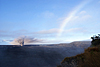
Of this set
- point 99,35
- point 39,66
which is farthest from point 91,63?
point 39,66

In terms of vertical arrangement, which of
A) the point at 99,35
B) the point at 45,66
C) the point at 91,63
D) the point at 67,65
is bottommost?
the point at 45,66

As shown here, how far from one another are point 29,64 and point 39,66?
588 cm

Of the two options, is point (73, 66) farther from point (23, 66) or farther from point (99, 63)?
point (23, 66)

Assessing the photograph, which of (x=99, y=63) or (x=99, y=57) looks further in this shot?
(x=99, y=57)

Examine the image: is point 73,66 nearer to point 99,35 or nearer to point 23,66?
point 99,35

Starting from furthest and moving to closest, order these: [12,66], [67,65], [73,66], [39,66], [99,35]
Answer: [39,66] < [12,66] < [99,35] < [67,65] < [73,66]

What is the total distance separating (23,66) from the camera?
54.1 meters

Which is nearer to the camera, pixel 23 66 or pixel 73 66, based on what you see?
pixel 73 66

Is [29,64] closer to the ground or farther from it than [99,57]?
closer to the ground

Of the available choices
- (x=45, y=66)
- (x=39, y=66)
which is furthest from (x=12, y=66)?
(x=45, y=66)

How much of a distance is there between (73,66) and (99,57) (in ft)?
8.83

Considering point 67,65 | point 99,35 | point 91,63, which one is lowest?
point 67,65

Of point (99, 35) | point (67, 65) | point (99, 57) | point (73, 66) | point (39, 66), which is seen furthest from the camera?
point (39, 66)

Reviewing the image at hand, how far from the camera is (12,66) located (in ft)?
172
